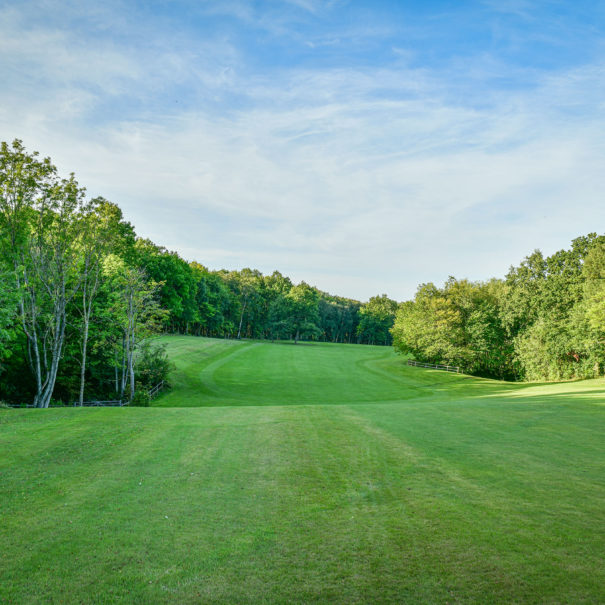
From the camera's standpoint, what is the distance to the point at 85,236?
23.4 meters

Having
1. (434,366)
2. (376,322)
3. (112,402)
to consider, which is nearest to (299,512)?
(112,402)

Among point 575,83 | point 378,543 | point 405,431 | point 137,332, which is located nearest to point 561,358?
point 575,83

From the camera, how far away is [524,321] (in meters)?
49.6

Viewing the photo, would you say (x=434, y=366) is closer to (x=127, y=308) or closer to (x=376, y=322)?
(x=127, y=308)

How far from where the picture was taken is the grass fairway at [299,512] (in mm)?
4180

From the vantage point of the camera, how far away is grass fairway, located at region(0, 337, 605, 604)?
4.18 metres

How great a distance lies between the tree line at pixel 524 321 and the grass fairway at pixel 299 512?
112 feet

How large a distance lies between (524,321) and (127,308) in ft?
159

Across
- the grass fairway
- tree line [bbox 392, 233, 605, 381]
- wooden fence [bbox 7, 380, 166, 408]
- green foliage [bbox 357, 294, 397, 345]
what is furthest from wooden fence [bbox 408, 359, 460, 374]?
green foliage [bbox 357, 294, 397, 345]

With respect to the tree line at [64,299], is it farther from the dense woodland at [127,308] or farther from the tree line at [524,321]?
the tree line at [524,321]

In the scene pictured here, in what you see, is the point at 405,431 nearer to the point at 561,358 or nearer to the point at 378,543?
the point at 378,543

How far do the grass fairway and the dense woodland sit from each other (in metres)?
10.2

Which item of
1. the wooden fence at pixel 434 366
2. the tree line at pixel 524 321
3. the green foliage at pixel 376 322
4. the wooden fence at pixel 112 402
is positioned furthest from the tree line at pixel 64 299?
the green foliage at pixel 376 322

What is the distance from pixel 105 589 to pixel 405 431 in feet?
32.1
